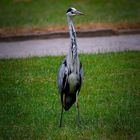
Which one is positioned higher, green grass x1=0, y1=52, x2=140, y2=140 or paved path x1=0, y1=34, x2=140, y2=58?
paved path x1=0, y1=34, x2=140, y2=58

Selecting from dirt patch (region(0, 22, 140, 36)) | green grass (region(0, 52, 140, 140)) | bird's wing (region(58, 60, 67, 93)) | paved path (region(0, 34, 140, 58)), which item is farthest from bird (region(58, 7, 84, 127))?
dirt patch (region(0, 22, 140, 36))

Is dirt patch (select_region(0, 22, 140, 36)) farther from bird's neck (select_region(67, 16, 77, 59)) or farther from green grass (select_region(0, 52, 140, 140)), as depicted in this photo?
bird's neck (select_region(67, 16, 77, 59))

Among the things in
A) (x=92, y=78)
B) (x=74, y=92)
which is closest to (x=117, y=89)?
(x=92, y=78)

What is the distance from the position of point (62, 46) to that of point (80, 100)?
5029 mm

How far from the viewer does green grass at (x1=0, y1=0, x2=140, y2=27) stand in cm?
1822

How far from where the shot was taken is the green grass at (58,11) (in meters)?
18.2

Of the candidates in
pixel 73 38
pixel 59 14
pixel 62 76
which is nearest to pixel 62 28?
pixel 59 14

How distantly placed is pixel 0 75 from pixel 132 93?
299 cm

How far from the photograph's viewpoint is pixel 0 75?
12852 millimetres

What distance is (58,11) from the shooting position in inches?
795

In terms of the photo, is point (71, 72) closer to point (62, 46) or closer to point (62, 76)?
point (62, 76)

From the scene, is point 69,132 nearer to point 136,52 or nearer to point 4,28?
point 136,52

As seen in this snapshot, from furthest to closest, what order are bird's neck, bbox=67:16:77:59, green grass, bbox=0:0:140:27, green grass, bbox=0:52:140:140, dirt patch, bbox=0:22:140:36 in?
green grass, bbox=0:0:140:27 < dirt patch, bbox=0:22:140:36 < bird's neck, bbox=67:16:77:59 < green grass, bbox=0:52:140:140

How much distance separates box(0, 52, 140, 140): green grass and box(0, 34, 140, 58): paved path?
2.97ft
